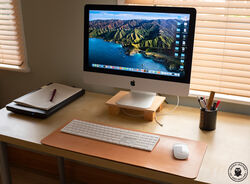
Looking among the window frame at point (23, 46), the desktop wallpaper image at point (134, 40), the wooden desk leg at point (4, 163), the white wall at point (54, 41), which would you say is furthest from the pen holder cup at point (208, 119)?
the window frame at point (23, 46)

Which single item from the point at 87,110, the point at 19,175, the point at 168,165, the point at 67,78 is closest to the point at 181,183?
the point at 168,165

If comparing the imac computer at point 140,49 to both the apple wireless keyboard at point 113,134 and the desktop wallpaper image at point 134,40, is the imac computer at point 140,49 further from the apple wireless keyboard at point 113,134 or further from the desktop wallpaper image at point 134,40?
the apple wireless keyboard at point 113,134

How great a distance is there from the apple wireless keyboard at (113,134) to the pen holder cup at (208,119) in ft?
0.88

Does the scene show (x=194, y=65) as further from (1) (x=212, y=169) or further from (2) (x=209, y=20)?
(1) (x=212, y=169)

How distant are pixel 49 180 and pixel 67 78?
812 mm

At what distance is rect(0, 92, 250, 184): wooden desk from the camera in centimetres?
132

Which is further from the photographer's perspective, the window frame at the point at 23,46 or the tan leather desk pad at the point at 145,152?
the window frame at the point at 23,46

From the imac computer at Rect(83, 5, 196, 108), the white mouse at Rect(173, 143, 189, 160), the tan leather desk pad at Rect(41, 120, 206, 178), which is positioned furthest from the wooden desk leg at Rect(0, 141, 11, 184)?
the white mouse at Rect(173, 143, 189, 160)

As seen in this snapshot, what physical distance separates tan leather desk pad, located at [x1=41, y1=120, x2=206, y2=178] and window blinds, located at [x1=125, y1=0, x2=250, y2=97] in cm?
53

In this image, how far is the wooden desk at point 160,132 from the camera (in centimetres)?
132

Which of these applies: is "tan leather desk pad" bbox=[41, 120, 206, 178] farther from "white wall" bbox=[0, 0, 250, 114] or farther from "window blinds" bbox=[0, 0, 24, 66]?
"window blinds" bbox=[0, 0, 24, 66]

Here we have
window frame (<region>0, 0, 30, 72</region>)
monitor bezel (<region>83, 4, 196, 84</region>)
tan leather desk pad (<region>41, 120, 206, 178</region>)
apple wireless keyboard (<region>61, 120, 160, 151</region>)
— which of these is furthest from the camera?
window frame (<region>0, 0, 30, 72</region>)

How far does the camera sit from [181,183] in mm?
1264

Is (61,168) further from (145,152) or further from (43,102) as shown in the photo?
(145,152)
